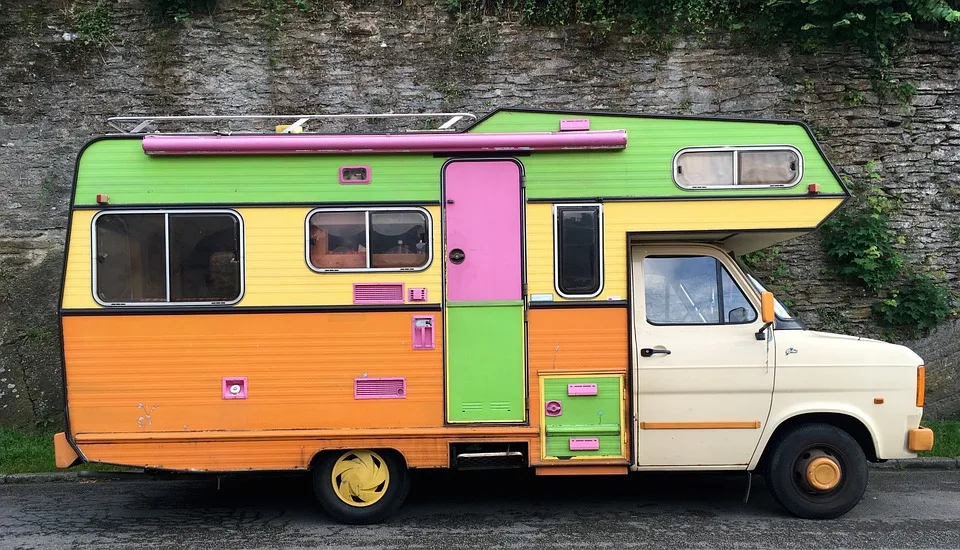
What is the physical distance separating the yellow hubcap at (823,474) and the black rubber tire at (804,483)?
2.0 inches

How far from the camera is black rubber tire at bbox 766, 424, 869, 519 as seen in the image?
595 centimetres

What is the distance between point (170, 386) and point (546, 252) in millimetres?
2992

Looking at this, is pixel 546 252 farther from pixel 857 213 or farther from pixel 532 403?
pixel 857 213

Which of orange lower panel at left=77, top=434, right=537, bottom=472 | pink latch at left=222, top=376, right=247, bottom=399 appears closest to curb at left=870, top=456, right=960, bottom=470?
orange lower panel at left=77, top=434, right=537, bottom=472

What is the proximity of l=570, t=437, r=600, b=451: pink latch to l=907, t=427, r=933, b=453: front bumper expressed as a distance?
236cm

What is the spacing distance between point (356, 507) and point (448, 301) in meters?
1.77

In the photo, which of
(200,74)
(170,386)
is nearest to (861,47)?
(200,74)

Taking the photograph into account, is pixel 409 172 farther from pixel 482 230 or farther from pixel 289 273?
pixel 289 273

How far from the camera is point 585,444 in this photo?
19.3 ft

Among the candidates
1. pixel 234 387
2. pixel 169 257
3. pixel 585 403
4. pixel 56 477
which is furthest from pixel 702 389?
pixel 56 477

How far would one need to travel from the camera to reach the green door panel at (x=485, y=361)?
5.86 metres

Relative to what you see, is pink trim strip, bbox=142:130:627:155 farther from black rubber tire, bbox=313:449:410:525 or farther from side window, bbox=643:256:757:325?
black rubber tire, bbox=313:449:410:525

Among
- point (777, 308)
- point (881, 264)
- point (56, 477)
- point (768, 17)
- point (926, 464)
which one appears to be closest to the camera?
point (777, 308)

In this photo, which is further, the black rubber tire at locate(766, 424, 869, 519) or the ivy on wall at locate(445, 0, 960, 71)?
the ivy on wall at locate(445, 0, 960, 71)
